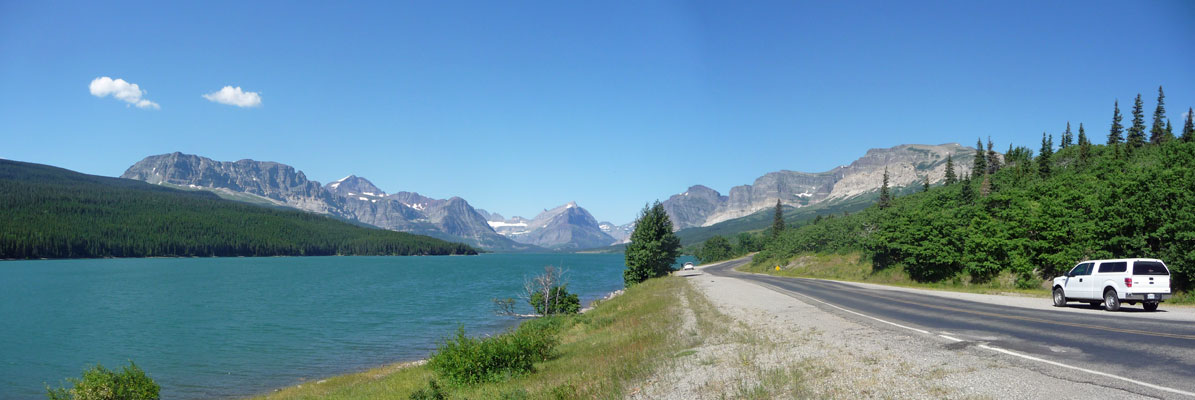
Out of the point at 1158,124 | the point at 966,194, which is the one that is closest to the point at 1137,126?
the point at 1158,124

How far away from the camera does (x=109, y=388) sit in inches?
778

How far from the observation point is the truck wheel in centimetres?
2211

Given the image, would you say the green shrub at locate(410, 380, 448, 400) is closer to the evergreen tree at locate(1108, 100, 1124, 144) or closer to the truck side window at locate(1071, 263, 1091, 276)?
the truck side window at locate(1071, 263, 1091, 276)

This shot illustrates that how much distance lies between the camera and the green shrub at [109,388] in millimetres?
19312

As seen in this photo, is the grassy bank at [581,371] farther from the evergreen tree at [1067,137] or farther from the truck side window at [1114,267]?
the evergreen tree at [1067,137]

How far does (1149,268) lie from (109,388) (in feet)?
126

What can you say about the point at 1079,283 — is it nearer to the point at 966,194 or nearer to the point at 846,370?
the point at 846,370

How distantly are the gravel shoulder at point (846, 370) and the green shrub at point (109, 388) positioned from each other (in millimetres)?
19544

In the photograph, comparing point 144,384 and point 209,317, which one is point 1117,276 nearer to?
point 144,384

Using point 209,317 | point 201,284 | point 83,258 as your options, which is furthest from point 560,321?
point 83,258

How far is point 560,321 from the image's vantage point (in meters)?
37.9

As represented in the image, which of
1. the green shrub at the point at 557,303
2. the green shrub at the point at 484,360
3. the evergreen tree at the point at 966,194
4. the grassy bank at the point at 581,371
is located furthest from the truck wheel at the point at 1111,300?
the evergreen tree at the point at 966,194

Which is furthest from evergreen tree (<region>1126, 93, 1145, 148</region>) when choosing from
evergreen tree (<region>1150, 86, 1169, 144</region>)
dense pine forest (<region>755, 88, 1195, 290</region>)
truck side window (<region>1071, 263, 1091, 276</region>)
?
truck side window (<region>1071, 263, 1091, 276</region>)

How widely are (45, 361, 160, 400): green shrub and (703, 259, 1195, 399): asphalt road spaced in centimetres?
2667
